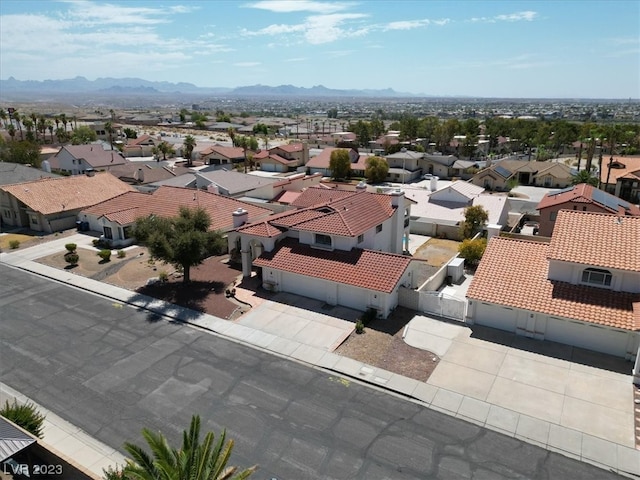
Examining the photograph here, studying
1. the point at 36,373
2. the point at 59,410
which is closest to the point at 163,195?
the point at 36,373

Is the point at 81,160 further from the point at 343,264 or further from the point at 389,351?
the point at 389,351

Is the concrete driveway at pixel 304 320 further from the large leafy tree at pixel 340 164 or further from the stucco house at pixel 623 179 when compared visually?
the stucco house at pixel 623 179

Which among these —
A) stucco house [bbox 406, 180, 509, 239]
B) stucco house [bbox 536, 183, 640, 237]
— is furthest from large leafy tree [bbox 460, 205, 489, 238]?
stucco house [bbox 536, 183, 640, 237]

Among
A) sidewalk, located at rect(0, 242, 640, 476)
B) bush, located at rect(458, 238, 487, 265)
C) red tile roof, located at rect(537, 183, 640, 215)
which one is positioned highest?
red tile roof, located at rect(537, 183, 640, 215)

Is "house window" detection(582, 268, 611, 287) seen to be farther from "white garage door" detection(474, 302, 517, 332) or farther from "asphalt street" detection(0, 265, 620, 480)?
"asphalt street" detection(0, 265, 620, 480)

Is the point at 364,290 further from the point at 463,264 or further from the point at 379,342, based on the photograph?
the point at 463,264

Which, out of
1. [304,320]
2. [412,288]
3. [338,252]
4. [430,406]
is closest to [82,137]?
[338,252]
